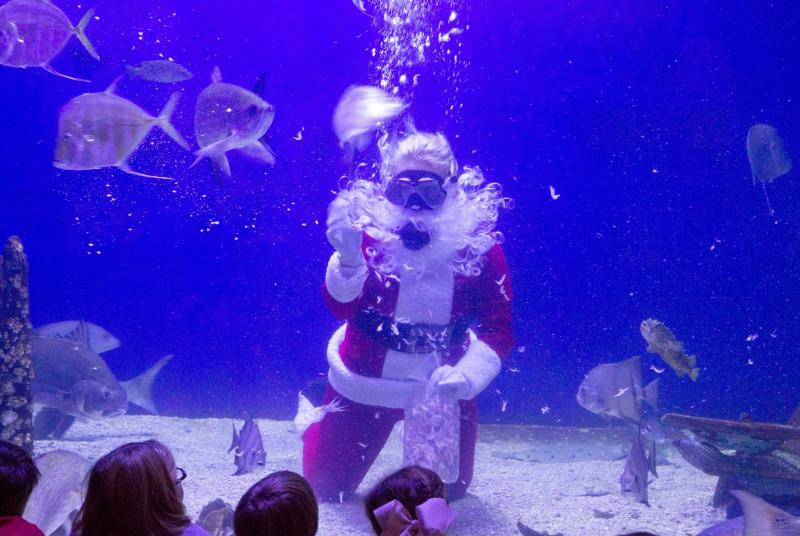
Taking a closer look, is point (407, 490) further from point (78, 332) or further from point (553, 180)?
point (553, 180)

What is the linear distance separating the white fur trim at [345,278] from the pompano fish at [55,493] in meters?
2.16

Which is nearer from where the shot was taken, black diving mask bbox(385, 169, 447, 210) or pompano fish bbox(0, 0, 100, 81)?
pompano fish bbox(0, 0, 100, 81)

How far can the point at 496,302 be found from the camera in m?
5.25

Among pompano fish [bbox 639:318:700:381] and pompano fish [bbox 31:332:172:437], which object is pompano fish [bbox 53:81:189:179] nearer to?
pompano fish [bbox 31:332:172:437]

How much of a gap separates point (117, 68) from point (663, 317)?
10.2 meters

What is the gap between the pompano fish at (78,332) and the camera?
632cm

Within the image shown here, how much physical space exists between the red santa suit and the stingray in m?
3.18

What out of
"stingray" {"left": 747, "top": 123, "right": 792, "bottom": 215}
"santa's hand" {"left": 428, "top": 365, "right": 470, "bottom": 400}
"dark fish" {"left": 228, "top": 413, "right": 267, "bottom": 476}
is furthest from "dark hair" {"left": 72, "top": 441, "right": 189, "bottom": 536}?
"stingray" {"left": 747, "top": 123, "right": 792, "bottom": 215}

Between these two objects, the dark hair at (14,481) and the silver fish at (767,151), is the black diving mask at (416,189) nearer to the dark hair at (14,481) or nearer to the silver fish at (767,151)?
the dark hair at (14,481)

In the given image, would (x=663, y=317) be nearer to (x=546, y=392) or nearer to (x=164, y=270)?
(x=546, y=392)

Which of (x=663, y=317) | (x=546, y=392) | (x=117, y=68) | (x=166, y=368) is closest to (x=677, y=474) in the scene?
(x=546, y=392)

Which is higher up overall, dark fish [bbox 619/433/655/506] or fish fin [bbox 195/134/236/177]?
fish fin [bbox 195/134/236/177]

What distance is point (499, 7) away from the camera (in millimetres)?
10250

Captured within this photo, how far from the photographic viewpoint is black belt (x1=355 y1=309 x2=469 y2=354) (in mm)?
4992
